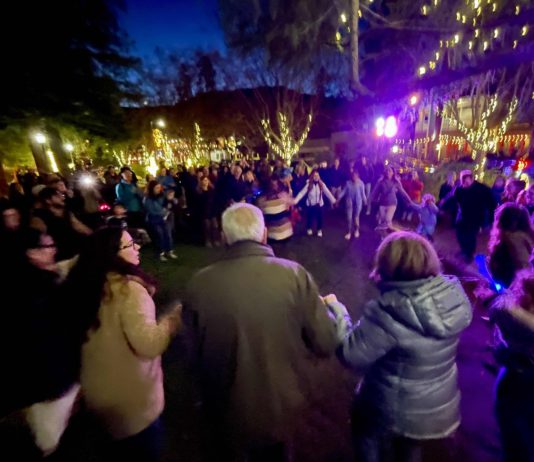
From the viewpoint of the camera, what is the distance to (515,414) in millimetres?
2068

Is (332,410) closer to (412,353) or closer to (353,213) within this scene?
(412,353)

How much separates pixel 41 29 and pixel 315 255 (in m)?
9.04

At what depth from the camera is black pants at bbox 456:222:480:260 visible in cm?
570

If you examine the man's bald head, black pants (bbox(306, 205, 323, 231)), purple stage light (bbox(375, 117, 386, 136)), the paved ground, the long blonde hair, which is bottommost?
the paved ground

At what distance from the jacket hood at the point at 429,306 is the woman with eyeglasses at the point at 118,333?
131 centimetres

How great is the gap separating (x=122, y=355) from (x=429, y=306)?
174 centimetres

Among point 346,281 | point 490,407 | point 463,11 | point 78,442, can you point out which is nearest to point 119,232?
point 78,442

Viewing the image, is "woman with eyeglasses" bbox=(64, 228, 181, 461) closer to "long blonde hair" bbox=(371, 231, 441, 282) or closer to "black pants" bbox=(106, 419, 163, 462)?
"black pants" bbox=(106, 419, 163, 462)

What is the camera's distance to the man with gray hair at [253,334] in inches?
65.1

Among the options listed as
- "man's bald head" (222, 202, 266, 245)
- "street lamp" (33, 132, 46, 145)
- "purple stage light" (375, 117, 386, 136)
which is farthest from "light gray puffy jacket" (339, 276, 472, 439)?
"street lamp" (33, 132, 46, 145)

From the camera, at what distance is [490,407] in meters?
3.04

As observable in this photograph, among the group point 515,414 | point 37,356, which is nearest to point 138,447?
point 37,356

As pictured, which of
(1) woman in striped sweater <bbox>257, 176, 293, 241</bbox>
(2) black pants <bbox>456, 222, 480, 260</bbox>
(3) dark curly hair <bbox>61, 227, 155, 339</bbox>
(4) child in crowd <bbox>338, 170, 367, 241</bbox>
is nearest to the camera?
(3) dark curly hair <bbox>61, 227, 155, 339</bbox>

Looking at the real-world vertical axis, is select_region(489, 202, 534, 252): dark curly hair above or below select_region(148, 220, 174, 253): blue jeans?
above
